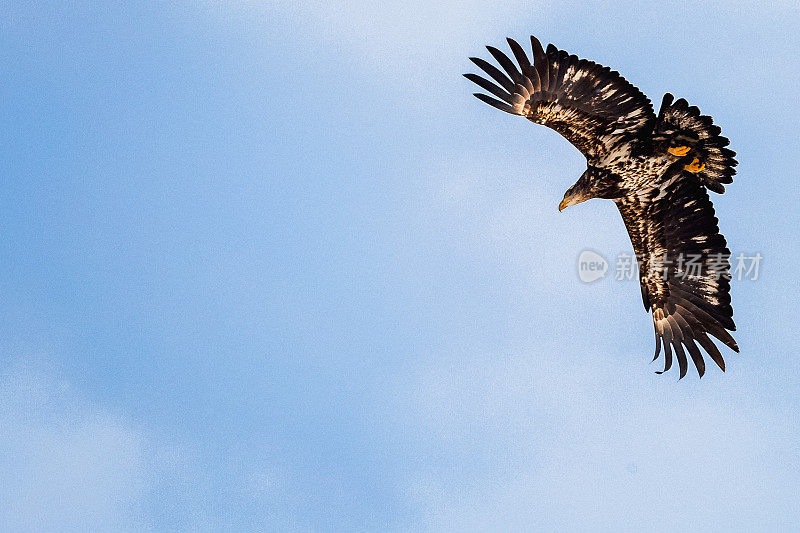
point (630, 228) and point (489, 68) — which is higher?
point (489, 68)

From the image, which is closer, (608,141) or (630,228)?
(608,141)

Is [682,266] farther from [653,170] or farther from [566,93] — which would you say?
[566,93]

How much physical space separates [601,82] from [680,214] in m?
2.78

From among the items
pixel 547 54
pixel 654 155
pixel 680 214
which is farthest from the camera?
pixel 680 214

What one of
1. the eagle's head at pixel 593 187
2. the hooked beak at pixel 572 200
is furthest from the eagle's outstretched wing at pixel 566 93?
the hooked beak at pixel 572 200

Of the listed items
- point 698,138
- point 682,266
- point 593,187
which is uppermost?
point 593,187

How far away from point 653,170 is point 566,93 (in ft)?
6.11

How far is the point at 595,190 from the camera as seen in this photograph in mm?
13094

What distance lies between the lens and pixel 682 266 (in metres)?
13.6

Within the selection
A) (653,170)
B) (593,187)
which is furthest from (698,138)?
(593,187)

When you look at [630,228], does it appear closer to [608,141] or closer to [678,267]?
[678,267]

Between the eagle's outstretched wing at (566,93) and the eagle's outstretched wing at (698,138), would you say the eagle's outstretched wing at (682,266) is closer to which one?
the eagle's outstretched wing at (698,138)

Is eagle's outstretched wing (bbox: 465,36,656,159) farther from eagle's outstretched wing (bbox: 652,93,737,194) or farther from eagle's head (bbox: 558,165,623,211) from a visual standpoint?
eagle's head (bbox: 558,165,623,211)

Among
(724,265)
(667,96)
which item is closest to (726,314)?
(724,265)
